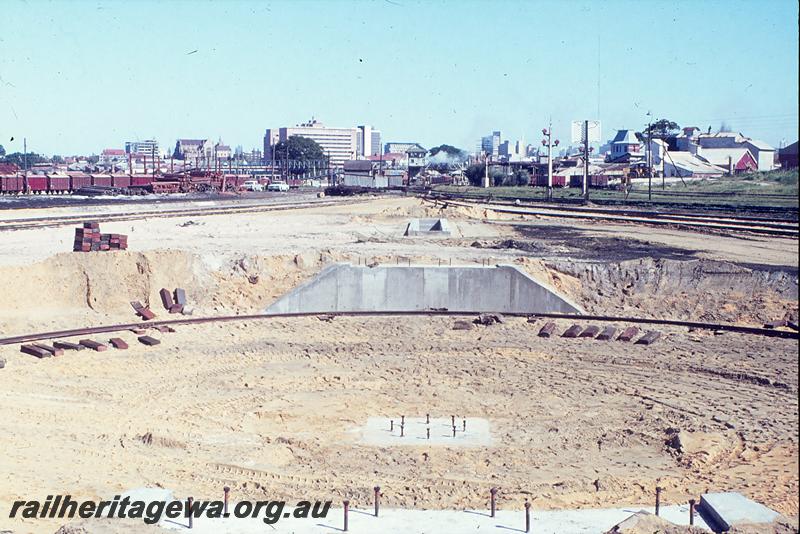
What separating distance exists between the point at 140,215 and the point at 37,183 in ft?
85.8

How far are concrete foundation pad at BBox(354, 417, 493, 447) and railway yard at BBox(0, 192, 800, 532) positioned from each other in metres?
0.15

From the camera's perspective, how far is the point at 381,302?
1025 inches

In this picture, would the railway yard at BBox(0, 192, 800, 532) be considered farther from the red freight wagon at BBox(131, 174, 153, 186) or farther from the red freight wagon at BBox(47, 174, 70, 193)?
the red freight wagon at BBox(131, 174, 153, 186)

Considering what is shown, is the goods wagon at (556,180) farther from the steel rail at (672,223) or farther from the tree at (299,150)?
the tree at (299,150)

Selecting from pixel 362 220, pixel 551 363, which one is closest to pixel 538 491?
pixel 551 363

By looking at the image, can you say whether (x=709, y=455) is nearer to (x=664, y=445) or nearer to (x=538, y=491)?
(x=664, y=445)

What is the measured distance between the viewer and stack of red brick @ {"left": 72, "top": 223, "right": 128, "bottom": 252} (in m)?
25.9

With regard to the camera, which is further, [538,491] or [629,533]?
[538,491]

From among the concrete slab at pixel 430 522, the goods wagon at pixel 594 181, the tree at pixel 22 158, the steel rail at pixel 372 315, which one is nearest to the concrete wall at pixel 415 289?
the steel rail at pixel 372 315

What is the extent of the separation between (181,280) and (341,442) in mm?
13014

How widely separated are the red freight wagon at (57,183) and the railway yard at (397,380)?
111 feet

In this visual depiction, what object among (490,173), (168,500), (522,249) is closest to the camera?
(168,500)

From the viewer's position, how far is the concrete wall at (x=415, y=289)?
25781 millimetres

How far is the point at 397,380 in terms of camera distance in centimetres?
1848
